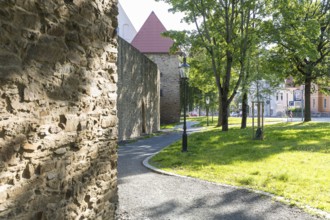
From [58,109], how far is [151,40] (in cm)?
3701

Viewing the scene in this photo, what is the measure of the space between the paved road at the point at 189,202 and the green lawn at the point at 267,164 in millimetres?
535

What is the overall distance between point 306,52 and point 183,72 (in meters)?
10.5

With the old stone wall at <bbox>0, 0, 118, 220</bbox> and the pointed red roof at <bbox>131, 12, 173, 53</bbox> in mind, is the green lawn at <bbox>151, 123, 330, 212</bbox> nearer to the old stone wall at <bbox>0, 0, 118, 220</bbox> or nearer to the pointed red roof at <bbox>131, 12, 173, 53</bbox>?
the old stone wall at <bbox>0, 0, 118, 220</bbox>

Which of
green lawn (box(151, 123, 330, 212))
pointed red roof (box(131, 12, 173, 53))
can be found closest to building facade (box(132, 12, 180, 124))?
pointed red roof (box(131, 12, 173, 53))

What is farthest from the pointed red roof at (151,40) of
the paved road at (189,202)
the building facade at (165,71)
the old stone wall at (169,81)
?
the paved road at (189,202)

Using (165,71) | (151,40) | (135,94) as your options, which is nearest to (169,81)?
(165,71)

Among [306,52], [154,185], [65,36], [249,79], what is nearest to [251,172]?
[154,185]

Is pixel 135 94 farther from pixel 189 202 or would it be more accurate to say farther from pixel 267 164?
pixel 189 202

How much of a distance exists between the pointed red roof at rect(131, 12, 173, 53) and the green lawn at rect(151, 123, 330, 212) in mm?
24035

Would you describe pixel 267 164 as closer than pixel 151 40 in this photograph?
Yes

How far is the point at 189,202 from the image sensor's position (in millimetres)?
6906

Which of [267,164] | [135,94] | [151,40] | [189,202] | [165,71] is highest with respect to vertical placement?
[151,40]

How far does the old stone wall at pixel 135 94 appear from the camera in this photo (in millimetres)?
18420

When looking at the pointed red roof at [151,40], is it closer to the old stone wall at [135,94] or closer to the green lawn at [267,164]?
the old stone wall at [135,94]
